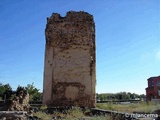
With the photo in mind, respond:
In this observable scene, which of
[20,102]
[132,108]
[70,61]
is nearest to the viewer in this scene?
[20,102]

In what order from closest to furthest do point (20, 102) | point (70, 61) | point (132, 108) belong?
point (20, 102)
point (70, 61)
point (132, 108)

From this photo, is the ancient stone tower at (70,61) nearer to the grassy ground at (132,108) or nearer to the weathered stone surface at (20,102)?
the grassy ground at (132,108)

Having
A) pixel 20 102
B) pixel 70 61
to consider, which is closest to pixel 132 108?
pixel 70 61

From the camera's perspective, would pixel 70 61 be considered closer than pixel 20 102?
No

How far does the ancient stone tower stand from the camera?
12.1 meters

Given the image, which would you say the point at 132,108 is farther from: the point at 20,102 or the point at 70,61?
the point at 20,102

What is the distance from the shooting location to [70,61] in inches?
493

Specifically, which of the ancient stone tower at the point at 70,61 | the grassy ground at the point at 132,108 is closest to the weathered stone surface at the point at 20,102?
the ancient stone tower at the point at 70,61

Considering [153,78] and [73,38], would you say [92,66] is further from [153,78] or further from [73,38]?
[153,78]

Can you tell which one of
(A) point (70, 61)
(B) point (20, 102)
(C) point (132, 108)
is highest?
(A) point (70, 61)

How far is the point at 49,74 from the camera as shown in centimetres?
1237

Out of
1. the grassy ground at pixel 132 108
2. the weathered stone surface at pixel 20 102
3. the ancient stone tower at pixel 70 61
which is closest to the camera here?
the weathered stone surface at pixel 20 102

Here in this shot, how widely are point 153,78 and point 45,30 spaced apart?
29.2 metres

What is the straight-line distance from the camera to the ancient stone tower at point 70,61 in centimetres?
1206
